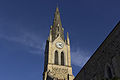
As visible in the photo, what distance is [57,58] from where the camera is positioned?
27406mm

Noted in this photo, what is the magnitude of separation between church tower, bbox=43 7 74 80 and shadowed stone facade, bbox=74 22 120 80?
10.3 meters

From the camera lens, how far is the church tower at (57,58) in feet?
82.1

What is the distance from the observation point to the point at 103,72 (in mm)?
12109

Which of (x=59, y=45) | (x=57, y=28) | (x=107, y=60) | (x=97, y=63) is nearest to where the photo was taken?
(x=107, y=60)

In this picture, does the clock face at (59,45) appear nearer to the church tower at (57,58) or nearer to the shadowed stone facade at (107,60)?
the church tower at (57,58)

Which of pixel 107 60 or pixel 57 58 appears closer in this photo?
pixel 107 60

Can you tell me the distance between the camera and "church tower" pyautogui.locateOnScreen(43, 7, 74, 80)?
82.1 ft

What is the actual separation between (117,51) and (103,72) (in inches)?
89.2

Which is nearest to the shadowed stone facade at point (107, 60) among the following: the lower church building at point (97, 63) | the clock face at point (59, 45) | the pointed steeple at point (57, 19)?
the lower church building at point (97, 63)

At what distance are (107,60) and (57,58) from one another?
16217 millimetres

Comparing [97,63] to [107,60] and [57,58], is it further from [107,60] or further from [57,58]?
[57,58]

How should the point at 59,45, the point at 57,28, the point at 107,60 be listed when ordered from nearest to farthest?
1. the point at 107,60
2. the point at 59,45
3. the point at 57,28

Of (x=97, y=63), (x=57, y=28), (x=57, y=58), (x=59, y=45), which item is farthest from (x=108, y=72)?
(x=57, y=28)

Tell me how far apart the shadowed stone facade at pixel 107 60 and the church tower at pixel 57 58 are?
33.7 ft
